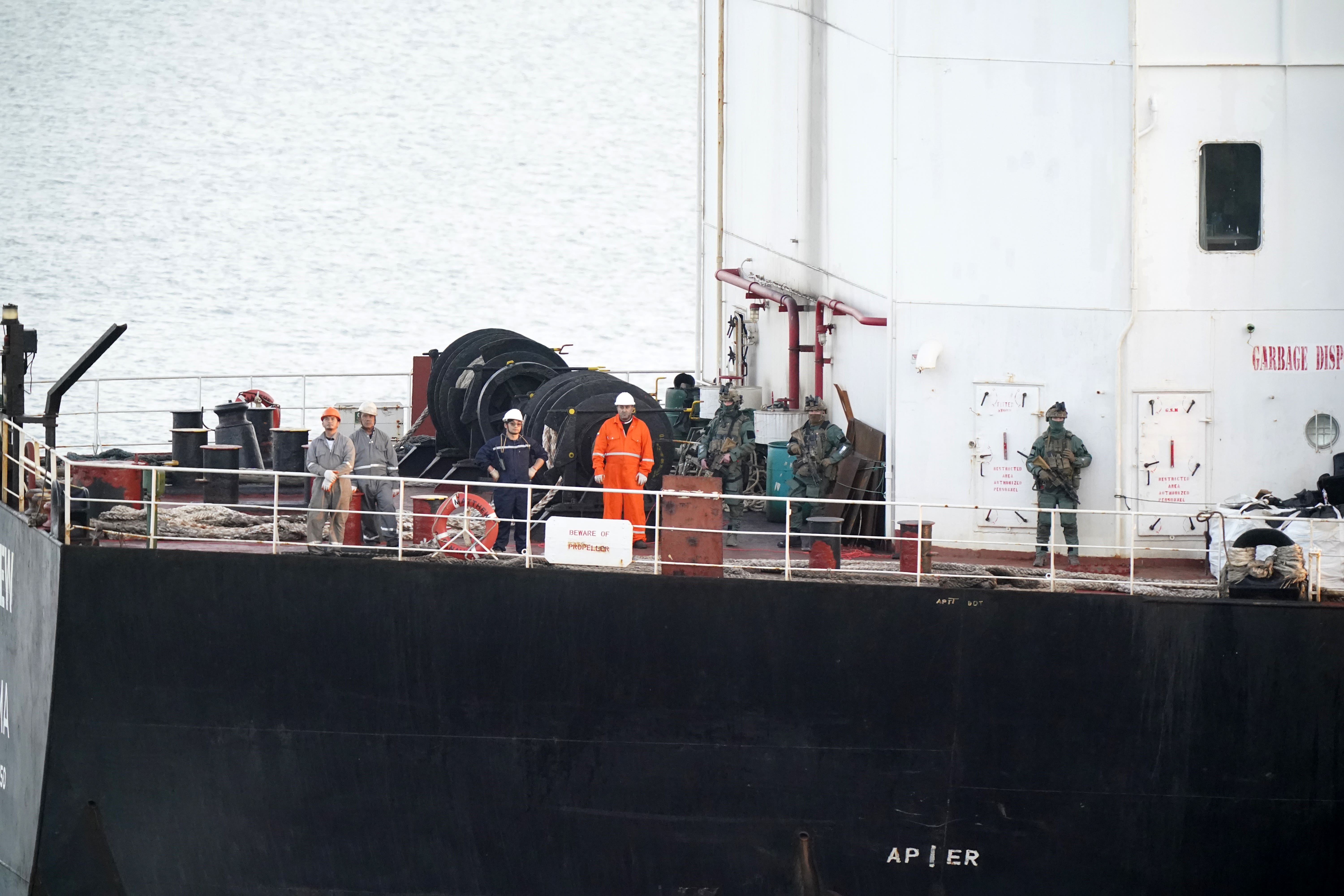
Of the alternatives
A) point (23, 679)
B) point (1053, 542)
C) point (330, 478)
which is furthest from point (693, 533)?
point (23, 679)

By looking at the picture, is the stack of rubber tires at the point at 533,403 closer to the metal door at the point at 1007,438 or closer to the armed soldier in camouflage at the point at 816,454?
the armed soldier in camouflage at the point at 816,454

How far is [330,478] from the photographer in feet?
39.5

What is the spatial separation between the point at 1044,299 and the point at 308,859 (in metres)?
7.65

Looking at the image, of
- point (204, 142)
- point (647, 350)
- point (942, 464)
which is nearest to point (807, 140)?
point (942, 464)

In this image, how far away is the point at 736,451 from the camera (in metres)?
15.7

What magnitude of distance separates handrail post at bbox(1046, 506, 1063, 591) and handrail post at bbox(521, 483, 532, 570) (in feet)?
12.8

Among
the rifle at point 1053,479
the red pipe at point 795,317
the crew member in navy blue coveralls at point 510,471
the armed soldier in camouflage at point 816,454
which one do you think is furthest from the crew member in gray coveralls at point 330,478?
the rifle at point 1053,479

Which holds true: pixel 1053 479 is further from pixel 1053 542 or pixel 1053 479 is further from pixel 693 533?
pixel 693 533

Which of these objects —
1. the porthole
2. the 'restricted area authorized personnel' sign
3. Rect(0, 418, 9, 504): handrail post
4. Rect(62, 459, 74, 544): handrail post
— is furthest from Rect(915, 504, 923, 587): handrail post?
Rect(0, 418, 9, 504): handrail post

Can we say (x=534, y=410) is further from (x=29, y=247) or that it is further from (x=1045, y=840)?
(x=29, y=247)

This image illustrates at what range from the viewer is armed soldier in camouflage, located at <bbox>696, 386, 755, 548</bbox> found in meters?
15.6

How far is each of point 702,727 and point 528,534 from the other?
195 cm

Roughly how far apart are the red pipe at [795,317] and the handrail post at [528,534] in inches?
147

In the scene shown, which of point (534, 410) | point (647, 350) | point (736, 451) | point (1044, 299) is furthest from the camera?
point (647, 350)
